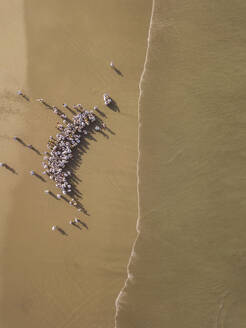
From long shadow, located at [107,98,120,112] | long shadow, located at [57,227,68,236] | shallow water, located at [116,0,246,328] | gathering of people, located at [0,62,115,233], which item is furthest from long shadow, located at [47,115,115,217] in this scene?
shallow water, located at [116,0,246,328]

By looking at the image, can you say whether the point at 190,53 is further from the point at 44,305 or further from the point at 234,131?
the point at 44,305

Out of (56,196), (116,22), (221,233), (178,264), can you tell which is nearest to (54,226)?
(56,196)

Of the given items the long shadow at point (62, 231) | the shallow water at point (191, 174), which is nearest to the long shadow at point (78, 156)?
the long shadow at point (62, 231)

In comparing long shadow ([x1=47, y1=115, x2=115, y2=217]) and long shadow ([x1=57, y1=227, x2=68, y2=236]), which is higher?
long shadow ([x1=47, y1=115, x2=115, y2=217])

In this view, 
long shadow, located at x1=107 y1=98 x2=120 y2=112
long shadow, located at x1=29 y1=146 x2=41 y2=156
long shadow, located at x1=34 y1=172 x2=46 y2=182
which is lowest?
long shadow, located at x1=34 y1=172 x2=46 y2=182

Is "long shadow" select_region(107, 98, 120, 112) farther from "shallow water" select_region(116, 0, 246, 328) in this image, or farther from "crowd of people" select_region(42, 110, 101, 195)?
"shallow water" select_region(116, 0, 246, 328)

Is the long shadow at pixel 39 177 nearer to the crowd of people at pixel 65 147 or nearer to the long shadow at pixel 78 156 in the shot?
the crowd of people at pixel 65 147
